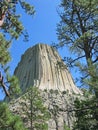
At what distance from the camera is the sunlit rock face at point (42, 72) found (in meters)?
37.9

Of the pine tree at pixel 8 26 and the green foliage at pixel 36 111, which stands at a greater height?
the green foliage at pixel 36 111

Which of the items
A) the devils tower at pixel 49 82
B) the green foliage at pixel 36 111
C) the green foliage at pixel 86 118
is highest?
the devils tower at pixel 49 82

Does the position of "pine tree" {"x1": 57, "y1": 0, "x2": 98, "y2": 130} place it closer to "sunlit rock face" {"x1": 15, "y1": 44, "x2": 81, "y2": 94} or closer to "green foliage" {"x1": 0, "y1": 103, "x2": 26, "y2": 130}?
"green foliage" {"x1": 0, "y1": 103, "x2": 26, "y2": 130}

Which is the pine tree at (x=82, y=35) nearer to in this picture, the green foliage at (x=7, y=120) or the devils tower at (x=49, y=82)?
the green foliage at (x=7, y=120)

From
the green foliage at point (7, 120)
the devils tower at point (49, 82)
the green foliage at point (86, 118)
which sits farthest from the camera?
the devils tower at point (49, 82)

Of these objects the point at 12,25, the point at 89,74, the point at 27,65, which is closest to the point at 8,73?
the point at 12,25

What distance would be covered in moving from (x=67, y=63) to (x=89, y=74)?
106 inches

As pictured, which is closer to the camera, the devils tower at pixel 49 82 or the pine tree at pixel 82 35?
the pine tree at pixel 82 35

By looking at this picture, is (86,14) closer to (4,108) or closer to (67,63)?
(67,63)

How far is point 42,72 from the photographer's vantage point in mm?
40562

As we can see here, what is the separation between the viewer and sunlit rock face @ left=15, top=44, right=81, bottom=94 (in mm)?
37906

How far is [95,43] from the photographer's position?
39.6 ft

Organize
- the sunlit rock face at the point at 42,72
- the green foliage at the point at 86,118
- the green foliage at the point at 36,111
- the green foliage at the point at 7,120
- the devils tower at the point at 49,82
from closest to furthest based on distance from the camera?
1. the green foliage at the point at 7,120
2. the green foliage at the point at 86,118
3. the green foliage at the point at 36,111
4. the devils tower at the point at 49,82
5. the sunlit rock face at the point at 42,72

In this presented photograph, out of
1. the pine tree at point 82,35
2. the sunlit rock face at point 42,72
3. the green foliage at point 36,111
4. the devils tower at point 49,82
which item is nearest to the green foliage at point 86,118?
the pine tree at point 82,35
